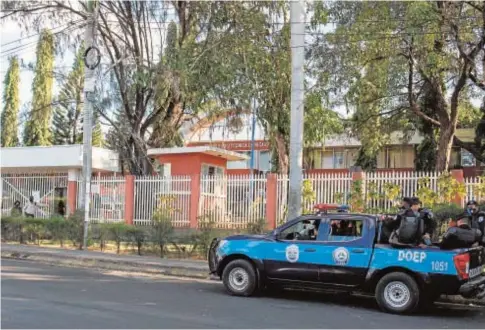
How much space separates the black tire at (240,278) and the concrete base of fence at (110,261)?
9.94ft

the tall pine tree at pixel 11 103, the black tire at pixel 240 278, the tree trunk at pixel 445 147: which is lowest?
the black tire at pixel 240 278

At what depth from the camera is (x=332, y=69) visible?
19.1m

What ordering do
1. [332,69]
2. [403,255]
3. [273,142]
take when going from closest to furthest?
1. [403,255]
2. [332,69]
3. [273,142]

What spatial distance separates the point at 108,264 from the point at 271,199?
5.62 metres

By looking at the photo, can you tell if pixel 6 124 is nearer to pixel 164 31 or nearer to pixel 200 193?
pixel 164 31

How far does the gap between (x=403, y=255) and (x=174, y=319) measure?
3.84 meters

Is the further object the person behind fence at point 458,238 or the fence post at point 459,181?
the fence post at point 459,181

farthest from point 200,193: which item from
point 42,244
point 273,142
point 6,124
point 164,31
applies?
point 6,124

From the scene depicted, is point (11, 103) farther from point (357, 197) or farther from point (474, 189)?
point (474, 189)

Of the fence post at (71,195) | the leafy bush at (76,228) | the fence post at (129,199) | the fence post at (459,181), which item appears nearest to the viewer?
the fence post at (459,181)

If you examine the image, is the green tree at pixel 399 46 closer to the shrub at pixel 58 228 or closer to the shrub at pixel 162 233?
the shrub at pixel 162 233

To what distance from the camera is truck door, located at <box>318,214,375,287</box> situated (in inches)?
390

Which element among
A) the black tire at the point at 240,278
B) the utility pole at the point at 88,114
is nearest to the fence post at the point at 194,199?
the utility pole at the point at 88,114

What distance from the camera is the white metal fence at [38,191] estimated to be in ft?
81.0
